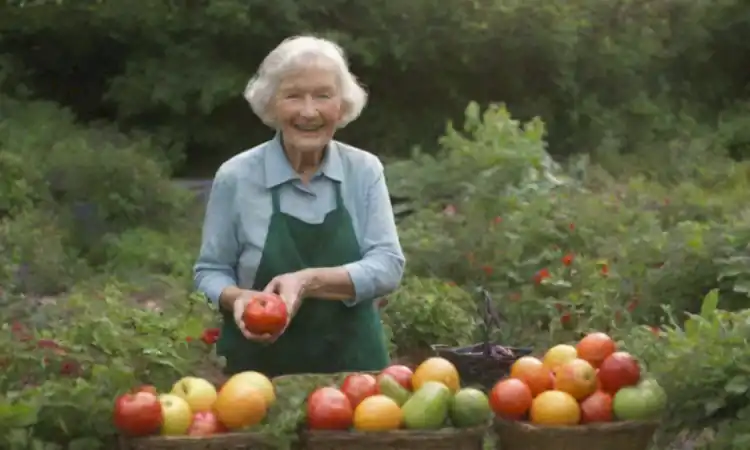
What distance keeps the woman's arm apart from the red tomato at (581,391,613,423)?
2.24 ft

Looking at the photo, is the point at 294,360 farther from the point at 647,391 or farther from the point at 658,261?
the point at 658,261

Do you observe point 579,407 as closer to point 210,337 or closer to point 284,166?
point 284,166

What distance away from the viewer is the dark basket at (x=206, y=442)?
2.84 metres

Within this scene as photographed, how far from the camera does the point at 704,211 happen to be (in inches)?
314

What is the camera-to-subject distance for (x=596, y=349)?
3195 millimetres

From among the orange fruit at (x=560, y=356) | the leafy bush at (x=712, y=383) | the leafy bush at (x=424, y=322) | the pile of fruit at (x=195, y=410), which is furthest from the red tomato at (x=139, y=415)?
the leafy bush at (x=424, y=322)

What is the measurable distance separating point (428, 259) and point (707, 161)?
4.22 m

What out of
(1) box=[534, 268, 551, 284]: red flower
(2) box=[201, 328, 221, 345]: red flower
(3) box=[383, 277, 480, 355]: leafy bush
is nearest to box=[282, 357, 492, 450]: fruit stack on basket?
(2) box=[201, 328, 221, 345]: red flower

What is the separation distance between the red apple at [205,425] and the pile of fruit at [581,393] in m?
0.71

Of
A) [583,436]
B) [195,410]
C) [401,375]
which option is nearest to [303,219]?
[401,375]

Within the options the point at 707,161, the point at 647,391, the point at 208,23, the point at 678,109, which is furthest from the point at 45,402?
the point at 678,109

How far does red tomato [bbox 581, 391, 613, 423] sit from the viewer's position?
9.93ft

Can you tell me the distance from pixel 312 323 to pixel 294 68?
765 millimetres

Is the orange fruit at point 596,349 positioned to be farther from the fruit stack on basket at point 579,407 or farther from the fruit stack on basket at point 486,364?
the fruit stack on basket at point 486,364
